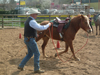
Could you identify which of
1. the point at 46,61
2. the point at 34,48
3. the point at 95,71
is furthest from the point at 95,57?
the point at 34,48

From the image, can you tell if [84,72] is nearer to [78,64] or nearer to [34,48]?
[78,64]

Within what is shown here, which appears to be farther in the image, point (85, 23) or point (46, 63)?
point (46, 63)

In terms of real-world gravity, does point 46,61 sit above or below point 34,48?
below

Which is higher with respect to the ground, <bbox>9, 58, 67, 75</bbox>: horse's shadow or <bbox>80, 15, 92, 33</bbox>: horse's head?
<bbox>80, 15, 92, 33</bbox>: horse's head

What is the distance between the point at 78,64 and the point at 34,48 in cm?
199

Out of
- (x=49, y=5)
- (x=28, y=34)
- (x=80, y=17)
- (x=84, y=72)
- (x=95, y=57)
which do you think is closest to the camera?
(x=28, y=34)

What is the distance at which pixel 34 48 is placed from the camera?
4.22 meters

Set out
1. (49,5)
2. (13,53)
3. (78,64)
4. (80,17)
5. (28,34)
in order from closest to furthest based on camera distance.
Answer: (28,34), (78,64), (80,17), (13,53), (49,5)

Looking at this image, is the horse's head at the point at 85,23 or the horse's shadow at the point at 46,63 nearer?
the horse's shadow at the point at 46,63

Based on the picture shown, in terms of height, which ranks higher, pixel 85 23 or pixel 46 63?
pixel 85 23

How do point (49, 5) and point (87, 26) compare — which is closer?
point (87, 26)

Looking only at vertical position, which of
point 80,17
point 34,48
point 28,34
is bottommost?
point 34,48

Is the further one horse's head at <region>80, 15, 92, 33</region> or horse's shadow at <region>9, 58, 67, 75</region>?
horse's head at <region>80, 15, 92, 33</region>

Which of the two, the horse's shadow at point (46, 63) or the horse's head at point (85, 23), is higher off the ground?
the horse's head at point (85, 23)
